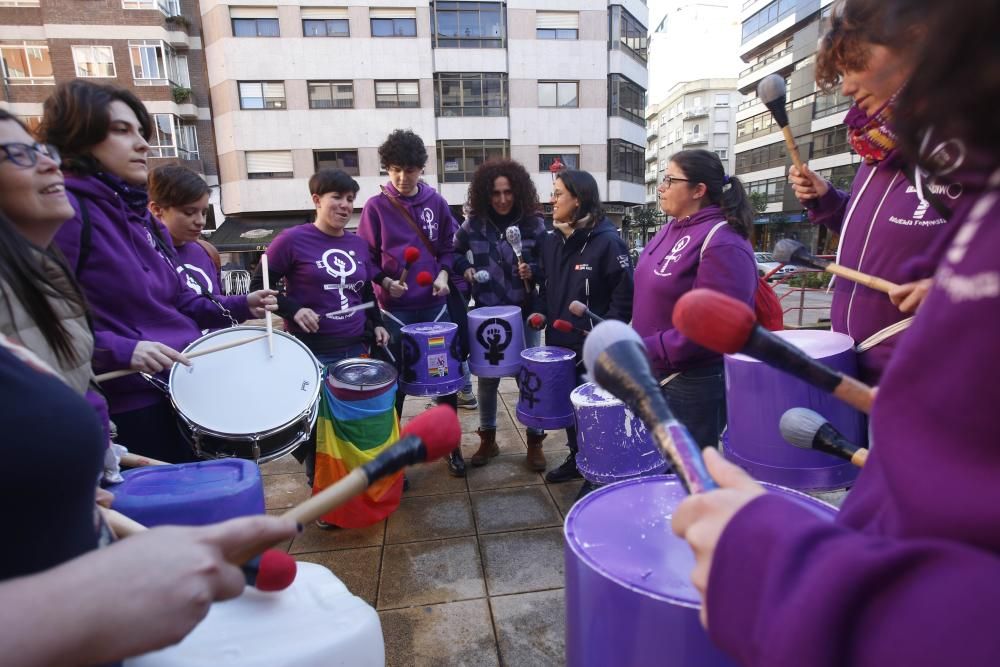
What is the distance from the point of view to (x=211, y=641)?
1.06 m

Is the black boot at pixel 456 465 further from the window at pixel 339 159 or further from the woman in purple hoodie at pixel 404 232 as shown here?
the window at pixel 339 159

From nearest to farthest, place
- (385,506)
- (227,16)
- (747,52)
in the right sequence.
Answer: (385,506)
(227,16)
(747,52)

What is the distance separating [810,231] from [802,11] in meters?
13.0

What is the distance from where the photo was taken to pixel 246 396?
2426mm

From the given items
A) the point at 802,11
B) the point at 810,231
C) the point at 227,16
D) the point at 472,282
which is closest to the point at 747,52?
the point at 802,11

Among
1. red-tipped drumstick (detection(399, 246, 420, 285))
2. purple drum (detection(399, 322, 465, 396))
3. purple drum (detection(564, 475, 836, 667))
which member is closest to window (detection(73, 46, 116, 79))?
red-tipped drumstick (detection(399, 246, 420, 285))

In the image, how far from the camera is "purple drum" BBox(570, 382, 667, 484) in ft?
9.38

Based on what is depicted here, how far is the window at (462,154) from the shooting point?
23578 millimetres

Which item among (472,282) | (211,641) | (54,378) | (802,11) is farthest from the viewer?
(802,11)

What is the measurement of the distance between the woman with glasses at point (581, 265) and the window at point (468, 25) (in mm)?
22566

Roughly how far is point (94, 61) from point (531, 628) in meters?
28.9

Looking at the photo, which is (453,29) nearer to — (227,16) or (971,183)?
(227,16)

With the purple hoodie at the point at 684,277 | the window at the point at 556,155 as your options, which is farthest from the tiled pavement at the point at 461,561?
the window at the point at 556,155

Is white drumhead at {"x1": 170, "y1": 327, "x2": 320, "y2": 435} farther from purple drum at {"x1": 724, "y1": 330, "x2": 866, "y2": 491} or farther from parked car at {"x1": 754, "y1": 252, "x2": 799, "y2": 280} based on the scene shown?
parked car at {"x1": 754, "y1": 252, "x2": 799, "y2": 280}
